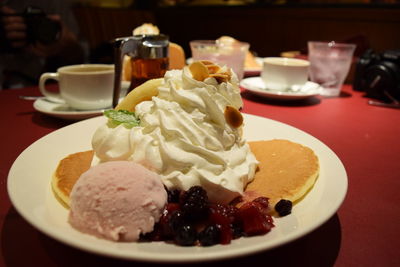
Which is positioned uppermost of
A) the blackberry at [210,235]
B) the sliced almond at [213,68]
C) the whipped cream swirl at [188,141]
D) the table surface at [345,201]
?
the sliced almond at [213,68]

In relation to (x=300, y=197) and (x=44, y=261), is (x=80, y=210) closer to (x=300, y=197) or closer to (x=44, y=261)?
(x=44, y=261)

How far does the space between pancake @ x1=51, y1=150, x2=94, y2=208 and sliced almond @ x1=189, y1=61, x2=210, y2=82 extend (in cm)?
39

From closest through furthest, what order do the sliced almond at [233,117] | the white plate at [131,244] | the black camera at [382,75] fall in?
the white plate at [131,244], the sliced almond at [233,117], the black camera at [382,75]

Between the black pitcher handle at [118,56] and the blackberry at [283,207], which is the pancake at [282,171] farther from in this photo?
the black pitcher handle at [118,56]

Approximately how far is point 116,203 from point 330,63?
1.82 m

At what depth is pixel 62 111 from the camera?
157cm

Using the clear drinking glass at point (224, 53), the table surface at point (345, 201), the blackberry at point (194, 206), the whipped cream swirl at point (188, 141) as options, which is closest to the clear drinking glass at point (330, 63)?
the table surface at point (345, 201)

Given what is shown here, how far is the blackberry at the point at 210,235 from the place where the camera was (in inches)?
26.2

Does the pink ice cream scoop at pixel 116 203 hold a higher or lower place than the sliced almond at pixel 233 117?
lower

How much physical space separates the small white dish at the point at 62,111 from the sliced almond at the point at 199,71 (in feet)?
2.04

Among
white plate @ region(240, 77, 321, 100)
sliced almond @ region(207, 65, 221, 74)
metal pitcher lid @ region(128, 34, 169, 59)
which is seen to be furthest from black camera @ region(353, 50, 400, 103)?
sliced almond @ region(207, 65, 221, 74)

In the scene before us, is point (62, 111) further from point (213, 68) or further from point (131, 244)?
point (131, 244)

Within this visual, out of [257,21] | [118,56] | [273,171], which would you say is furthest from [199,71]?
[257,21]

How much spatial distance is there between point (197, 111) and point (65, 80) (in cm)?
86
